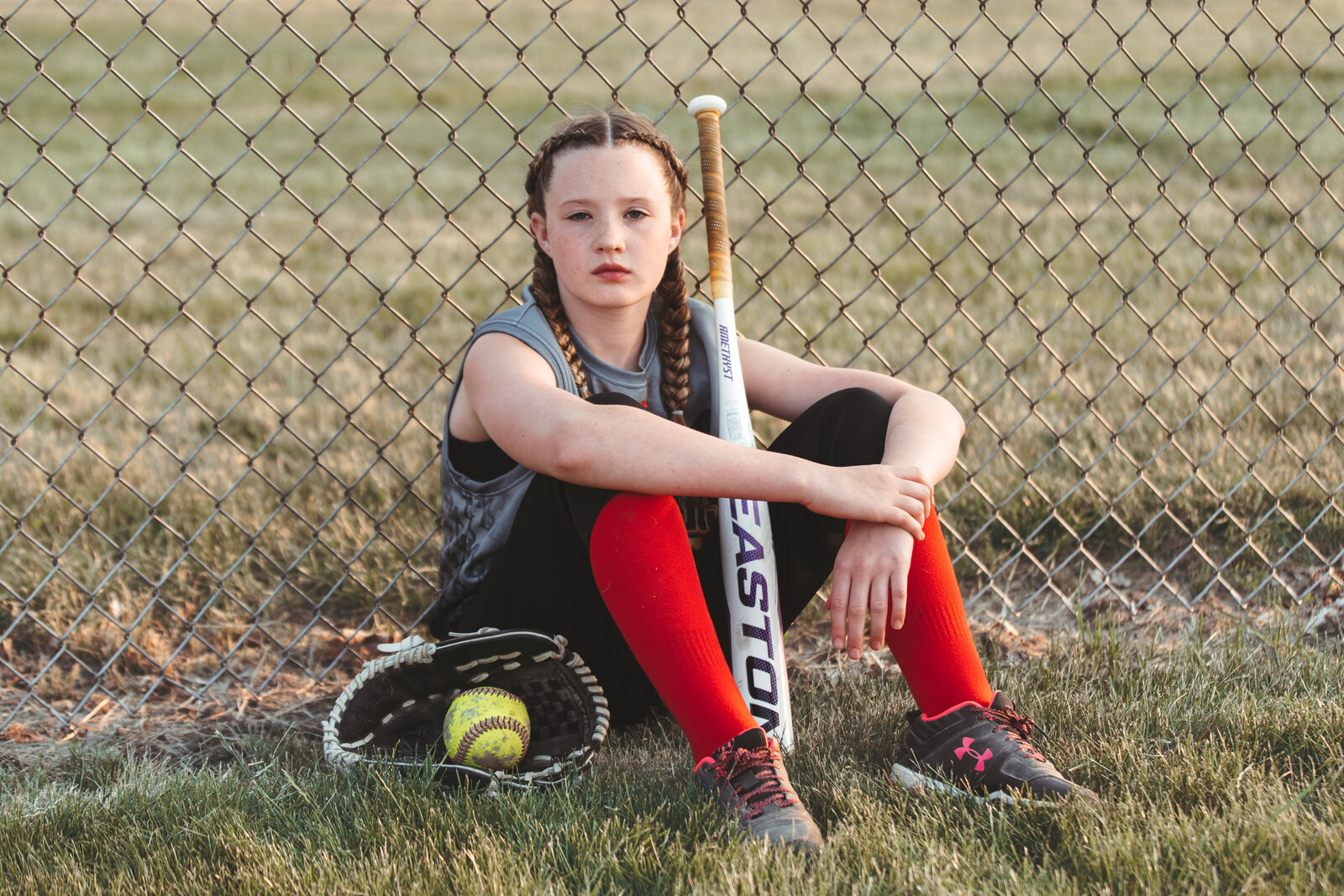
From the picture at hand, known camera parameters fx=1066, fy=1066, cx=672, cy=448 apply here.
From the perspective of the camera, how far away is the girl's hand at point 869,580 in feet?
6.23

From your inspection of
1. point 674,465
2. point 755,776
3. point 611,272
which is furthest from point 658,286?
point 755,776

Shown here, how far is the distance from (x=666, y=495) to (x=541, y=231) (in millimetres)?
665

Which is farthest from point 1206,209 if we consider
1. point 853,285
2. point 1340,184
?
point 853,285

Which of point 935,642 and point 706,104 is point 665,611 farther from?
point 706,104

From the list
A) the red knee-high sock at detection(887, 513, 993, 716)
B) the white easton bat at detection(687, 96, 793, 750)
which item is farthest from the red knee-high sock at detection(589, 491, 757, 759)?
the red knee-high sock at detection(887, 513, 993, 716)

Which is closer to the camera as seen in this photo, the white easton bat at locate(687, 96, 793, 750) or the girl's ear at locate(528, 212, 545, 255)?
the white easton bat at locate(687, 96, 793, 750)

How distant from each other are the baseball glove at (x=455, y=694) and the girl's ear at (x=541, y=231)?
78 centimetres

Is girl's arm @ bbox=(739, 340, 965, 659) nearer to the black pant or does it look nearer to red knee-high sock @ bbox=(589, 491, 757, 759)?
the black pant

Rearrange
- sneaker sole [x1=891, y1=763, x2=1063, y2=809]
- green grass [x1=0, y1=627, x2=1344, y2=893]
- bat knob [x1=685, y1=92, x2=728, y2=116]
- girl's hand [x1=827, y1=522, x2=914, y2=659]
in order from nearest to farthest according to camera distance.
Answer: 1. green grass [x1=0, y1=627, x2=1344, y2=893]
2. sneaker sole [x1=891, y1=763, x2=1063, y2=809]
3. girl's hand [x1=827, y1=522, x2=914, y2=659]
4. bat knob [x1=685, y1=92, x2=728, y2=116]

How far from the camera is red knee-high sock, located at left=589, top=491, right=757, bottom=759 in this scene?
189 cm

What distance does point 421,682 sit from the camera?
7.02 ft

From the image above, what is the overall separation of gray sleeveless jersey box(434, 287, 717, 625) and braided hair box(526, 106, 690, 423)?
23 millimetres

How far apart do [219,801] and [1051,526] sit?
88.6 inches

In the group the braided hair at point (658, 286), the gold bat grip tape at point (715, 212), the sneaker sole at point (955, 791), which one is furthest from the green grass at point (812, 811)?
the gold bat grip tape at point (715, 212)
